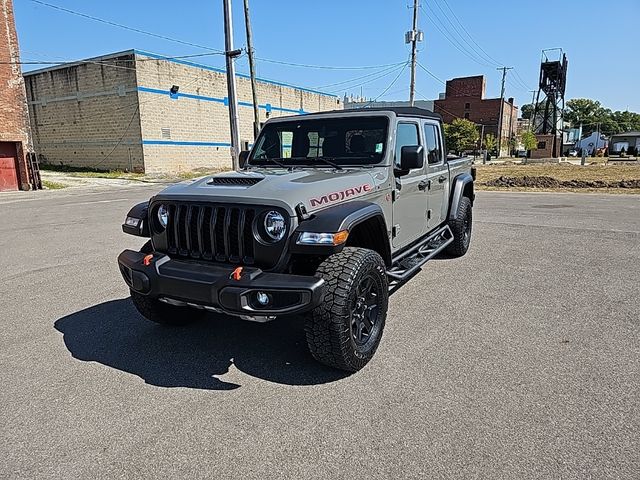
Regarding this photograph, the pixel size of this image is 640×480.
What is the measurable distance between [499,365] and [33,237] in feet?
28.8

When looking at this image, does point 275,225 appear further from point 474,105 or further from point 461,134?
point 474,105

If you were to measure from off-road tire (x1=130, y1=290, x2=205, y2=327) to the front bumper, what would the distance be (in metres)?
0.73

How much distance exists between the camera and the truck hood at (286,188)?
322 centimetres

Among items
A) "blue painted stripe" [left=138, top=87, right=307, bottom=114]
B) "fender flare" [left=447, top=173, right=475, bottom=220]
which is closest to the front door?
"fender flare" [left=447, top=173, right=475, bottom=220]

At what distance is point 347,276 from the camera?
3064 mm

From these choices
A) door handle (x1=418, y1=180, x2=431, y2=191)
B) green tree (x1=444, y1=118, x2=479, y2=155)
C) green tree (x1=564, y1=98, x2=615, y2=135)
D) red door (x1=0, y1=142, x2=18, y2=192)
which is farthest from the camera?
green tree (x1=564, y1=98, x2=615, y2=135)

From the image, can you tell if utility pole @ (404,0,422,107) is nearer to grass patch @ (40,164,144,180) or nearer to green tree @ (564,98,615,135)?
grass patch @ (40,164,144,180)

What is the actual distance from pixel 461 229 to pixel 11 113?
2044cm

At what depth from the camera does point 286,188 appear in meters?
3.33

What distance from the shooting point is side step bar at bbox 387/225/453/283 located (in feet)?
13.7

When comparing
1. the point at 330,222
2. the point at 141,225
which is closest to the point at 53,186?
the point at 141,225

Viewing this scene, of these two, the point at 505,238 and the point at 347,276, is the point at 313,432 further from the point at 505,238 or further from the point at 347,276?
the point at 505,238

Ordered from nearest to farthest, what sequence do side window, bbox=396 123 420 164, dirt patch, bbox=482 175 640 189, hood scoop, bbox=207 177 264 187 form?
hood scoop, bbox=207 177 264 187
side window, bbox=396 123 420 164
dirt patch, bbox=482 175 640 189

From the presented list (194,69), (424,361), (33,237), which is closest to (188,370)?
(424,361)
